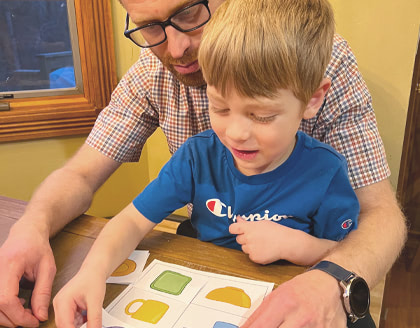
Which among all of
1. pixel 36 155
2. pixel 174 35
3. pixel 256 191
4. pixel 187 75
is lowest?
pixel 36 155

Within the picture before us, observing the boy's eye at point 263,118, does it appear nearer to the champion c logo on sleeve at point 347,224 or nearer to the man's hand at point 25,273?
the champion c logo on sleeve at point 347,224

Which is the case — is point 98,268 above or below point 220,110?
below

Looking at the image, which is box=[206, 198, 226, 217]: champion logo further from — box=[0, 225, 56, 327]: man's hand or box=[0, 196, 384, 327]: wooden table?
box=[0, 225, 56, 327]: man's hand

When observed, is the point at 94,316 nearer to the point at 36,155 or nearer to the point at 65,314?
the point at 65,314

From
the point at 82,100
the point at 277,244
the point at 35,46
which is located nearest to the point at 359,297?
the point at 277,244

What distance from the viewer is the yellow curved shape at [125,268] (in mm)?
786

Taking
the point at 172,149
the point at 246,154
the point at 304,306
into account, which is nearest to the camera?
the point at 304,306

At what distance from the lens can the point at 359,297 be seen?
2.27ft

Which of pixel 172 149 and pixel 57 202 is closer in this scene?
pixel 57 202

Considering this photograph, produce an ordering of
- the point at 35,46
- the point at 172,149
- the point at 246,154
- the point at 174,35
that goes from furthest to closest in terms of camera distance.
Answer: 1. the point at 35,46
2. the point at 172,149
3. the point at 174,35
4. the point at 246,154

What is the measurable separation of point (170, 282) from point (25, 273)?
290 mm

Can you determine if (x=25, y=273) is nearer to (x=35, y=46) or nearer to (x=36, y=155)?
(x=36, y=155)

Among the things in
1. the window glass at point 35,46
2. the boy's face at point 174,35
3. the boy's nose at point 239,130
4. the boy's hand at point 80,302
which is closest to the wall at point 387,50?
the boy's face at point 174,35

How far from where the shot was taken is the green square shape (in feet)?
2.42
